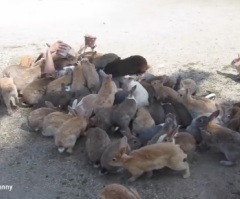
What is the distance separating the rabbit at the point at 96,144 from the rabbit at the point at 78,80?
1.08m

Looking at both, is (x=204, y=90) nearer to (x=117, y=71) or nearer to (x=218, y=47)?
(x=117, y=71)

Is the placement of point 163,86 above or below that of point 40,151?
above

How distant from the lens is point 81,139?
4484mm

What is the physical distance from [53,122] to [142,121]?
88 cm

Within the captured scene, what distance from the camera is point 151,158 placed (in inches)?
146

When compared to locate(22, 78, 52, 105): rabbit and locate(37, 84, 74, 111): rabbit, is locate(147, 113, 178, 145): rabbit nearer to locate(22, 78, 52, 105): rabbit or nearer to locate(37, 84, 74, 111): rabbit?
locate(37, 84, 74, 111): rabbit

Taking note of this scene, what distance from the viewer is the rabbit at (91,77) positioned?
5.12m

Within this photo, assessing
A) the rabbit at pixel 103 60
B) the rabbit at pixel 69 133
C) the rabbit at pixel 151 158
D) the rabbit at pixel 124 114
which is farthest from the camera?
the rabbit at pixel 103 60

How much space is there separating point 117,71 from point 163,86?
2.24ft

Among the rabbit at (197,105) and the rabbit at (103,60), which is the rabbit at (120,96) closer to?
the rabbit at (197,105)

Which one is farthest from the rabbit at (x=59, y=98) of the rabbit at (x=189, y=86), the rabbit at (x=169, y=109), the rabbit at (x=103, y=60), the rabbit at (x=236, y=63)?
the rabbit at (x=236, y=63)

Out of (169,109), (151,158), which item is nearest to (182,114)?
(169,109)

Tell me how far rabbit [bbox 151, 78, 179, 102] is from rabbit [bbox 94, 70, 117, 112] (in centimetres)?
47

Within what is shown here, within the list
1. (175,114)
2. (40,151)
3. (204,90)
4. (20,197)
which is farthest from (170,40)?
(20,197)
